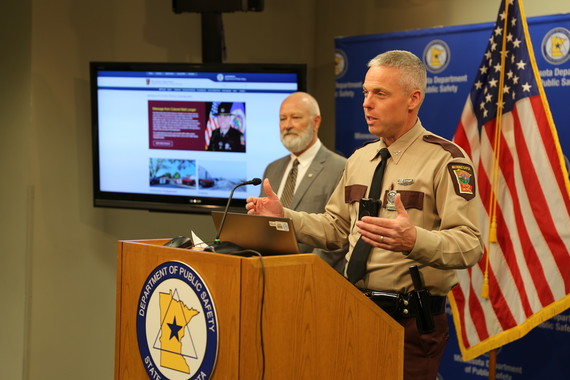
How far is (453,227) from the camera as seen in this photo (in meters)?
2.54

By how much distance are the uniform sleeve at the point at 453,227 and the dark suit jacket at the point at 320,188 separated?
1223 mm

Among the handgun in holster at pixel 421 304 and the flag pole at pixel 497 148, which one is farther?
the flag pole at pixel 497 148

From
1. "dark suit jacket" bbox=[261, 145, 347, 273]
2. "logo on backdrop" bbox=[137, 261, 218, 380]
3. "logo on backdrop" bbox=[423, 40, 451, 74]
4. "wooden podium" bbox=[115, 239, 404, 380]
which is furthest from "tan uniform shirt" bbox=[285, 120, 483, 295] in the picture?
"logo on backdrop" bbox=[423, 40, 451, 74]

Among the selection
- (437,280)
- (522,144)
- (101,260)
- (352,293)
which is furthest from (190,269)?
(101,260)

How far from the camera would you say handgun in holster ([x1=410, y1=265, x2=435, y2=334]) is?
2.57 metres

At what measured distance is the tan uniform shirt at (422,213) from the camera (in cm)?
246

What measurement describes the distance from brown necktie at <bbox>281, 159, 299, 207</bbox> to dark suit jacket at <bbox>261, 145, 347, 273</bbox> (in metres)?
0.06

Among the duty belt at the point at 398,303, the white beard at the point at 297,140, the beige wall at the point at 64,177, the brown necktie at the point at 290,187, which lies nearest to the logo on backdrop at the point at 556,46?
the beige wall at the point at 64,177

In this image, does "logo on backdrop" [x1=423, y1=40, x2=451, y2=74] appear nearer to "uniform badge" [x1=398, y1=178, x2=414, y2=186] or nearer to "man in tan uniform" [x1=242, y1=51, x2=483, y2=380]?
"man in tan uniform" [x1=242, y1=51, x2=483, y2=380]

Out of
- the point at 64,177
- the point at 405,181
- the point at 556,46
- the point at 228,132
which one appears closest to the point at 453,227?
the point at 405,181

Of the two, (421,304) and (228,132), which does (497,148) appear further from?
(421,304)

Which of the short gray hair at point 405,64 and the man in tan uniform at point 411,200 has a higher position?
the short gray hair at point 405,64

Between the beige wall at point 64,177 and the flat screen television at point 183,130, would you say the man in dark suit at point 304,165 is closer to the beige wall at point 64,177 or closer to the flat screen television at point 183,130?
the flat screen television at point 183,130

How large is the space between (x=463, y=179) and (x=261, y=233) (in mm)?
725
